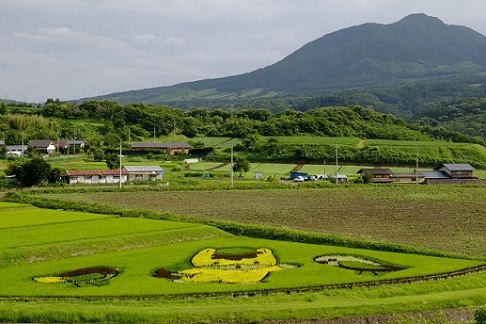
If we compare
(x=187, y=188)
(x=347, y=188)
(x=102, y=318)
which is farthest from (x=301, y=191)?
(x=102, y=318)

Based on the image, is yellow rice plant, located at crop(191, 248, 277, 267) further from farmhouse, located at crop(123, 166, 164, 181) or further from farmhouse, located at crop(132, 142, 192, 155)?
farmhouse, located at crop(132, 142, 192, 155)

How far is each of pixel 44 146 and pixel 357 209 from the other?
51.4m

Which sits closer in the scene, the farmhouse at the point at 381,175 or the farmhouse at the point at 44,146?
the farmhouse at the point at 381,175

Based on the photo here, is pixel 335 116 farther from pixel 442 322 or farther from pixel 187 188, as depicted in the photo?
pixel 442 322

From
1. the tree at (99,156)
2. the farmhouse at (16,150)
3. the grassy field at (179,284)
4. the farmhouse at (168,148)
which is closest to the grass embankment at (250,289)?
the grassy field at (179,284)

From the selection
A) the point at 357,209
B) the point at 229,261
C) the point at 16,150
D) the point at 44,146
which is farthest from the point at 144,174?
the point at 229,261

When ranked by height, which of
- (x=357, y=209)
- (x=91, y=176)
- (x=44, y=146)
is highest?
(x=44, y=146)

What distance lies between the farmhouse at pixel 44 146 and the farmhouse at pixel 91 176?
25.4 meters

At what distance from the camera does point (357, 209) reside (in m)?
35.2

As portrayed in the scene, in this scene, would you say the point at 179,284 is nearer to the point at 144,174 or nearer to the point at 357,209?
the point at 357,209

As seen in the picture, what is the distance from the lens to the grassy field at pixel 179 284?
1681cm

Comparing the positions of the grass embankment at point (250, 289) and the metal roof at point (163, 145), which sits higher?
the metal roof at point (163, 145)

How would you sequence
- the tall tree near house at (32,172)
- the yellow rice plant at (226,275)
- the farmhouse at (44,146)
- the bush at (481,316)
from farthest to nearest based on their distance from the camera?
the farmhouse at (44,146), the tall tree near house at (32,172), the yellow rice plant at (226,275), the bush at (481,316)

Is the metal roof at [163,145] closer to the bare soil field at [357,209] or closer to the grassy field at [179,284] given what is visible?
the bare soil field at [357,209]
